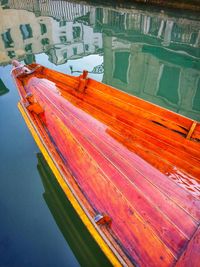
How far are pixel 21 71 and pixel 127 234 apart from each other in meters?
4.45

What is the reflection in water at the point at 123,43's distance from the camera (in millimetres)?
7717

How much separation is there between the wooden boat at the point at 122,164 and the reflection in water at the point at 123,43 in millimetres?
3417

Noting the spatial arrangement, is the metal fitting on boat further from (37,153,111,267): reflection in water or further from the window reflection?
the window reflection

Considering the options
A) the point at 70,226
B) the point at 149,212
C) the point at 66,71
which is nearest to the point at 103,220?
the point at 149,212

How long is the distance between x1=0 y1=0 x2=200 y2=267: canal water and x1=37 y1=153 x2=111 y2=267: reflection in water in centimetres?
1

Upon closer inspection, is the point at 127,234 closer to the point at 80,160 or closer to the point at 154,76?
the point at 80,160

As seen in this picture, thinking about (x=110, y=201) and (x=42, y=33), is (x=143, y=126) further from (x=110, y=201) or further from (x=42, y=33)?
(x=42, y=33)

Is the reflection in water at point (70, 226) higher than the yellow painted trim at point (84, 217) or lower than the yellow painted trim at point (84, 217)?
lower

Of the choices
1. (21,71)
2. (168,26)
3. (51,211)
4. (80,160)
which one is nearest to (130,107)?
(80,160)

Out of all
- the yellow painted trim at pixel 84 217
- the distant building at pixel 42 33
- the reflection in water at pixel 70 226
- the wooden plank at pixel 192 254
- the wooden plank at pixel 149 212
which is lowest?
the reflection in water at pixel 70 226

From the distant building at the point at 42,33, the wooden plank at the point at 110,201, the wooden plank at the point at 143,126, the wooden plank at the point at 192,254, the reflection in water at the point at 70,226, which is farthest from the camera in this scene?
the distant building at the point at 42,33

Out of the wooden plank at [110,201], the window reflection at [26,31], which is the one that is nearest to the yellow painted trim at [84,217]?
the wooden plank at [110,201]

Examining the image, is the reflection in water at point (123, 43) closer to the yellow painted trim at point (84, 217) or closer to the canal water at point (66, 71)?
the canal water at point (66, 71)

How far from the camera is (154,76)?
812cm
